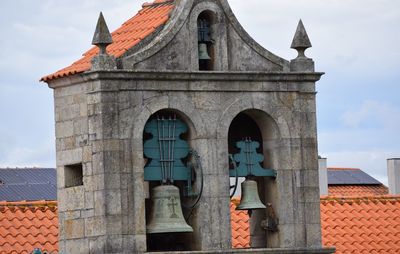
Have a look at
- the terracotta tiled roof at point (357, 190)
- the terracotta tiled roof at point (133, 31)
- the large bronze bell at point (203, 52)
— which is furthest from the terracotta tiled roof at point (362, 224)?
the terracotta tiled roof at point (357, 190)

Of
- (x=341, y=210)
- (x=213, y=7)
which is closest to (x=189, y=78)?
(x=213, y=7)

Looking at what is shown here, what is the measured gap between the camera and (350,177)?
201 ft

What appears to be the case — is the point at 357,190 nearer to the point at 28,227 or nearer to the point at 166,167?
the point at 28,227

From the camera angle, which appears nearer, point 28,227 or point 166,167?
point 166,167

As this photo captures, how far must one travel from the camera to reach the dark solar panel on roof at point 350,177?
59469mm

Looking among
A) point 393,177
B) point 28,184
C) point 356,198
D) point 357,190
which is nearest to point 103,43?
point 356,198

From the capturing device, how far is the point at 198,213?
36.5 metres

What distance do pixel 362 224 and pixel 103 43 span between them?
10.1 meters

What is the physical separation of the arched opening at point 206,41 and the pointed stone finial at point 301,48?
145 centimetres

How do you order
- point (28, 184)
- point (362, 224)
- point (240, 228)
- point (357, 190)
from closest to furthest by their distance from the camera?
point (240, 228) < point (362, 224) < point (28, 184) < point (357, 190)

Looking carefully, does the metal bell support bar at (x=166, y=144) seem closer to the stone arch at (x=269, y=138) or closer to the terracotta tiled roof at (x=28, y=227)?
the stone arch at (x=269, y=138)

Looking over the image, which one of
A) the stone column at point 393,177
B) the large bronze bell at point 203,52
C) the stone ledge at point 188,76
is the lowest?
the stone column at point 393,177

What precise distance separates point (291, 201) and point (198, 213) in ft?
5.72

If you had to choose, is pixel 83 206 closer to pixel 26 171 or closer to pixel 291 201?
pixel 291 201
